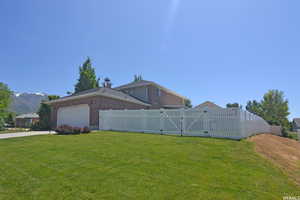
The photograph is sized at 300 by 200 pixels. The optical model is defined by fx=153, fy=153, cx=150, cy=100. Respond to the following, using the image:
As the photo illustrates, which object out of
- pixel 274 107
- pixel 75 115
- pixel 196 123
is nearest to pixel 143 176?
pixel 196 123

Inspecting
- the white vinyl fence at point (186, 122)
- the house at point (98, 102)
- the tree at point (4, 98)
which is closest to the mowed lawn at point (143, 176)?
the white vinyl fence at point (186, 122)

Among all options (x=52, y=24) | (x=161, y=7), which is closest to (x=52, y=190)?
(x=161, y=7)

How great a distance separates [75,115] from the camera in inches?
633

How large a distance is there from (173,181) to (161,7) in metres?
10.9

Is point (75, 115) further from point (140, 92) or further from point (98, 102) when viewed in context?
point (140, 92)

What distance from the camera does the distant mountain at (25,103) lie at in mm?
66531

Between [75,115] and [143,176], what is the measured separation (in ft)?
48.7

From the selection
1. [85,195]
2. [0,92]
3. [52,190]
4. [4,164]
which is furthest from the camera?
[0,92]

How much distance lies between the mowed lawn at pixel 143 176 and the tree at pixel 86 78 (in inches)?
1108

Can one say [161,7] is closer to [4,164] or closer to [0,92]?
[4,164]

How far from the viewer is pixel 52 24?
12.4m

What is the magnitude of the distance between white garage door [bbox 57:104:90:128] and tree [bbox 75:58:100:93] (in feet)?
46.8

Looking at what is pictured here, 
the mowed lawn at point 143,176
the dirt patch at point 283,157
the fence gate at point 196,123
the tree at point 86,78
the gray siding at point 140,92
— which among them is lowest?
the dirt patch at point 283,157

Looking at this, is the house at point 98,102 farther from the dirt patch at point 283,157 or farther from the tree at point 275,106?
the tree at point 275,106
